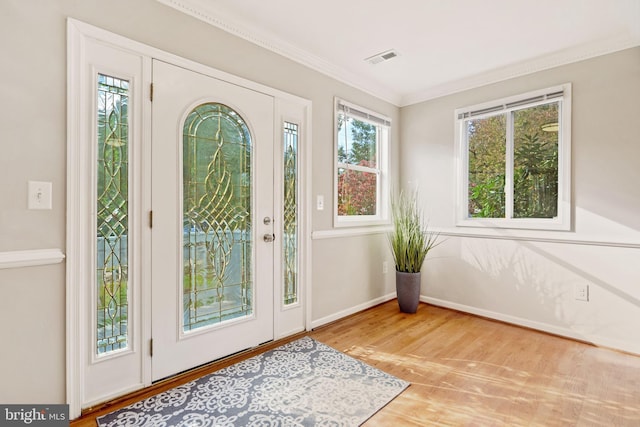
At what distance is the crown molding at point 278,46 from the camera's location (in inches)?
82.7

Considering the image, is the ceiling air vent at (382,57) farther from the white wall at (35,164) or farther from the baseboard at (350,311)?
the baseboard at (350,311)

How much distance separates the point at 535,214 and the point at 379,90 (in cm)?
205

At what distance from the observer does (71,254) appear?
1657 mm

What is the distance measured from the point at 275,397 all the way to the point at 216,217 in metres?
1.22

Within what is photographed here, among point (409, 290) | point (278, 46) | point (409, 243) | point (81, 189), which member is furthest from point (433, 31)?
point (81, 189)

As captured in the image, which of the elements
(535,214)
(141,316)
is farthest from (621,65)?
(141,316)

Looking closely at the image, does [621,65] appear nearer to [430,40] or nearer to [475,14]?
[475,14]

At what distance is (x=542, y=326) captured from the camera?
115 inches

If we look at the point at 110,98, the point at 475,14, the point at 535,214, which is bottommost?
the point at 535,214

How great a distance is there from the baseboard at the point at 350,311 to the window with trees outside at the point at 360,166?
890 mm

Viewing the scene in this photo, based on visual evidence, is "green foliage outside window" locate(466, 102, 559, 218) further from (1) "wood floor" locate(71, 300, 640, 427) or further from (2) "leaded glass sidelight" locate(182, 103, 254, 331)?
(2) "leaded glass sidelight" locate(182, 103, 254, 331)

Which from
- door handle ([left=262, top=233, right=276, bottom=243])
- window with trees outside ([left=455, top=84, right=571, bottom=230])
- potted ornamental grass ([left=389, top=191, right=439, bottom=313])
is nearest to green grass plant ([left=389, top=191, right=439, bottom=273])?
potted ornamental grass ([left=389, top=191, right=439, bottom=313])

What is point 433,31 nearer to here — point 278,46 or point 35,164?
point 278,46

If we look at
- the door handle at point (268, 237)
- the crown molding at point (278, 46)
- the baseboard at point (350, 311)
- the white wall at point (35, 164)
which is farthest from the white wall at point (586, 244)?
the white wall at point (35, 164)
